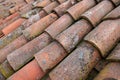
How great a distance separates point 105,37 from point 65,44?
1.46ft

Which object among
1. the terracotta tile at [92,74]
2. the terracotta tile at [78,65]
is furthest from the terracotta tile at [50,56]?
the terracotta tile at [92,74]

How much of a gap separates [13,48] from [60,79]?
1081 millimetres

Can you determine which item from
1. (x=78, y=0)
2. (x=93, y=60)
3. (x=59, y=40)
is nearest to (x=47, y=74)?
(x=59, y=40)

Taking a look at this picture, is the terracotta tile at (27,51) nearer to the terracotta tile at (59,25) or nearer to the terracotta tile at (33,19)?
the terracotta tile at (59,25)

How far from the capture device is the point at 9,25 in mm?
3193

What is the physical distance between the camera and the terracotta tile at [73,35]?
212 cm

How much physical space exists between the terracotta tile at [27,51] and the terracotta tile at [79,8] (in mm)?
463

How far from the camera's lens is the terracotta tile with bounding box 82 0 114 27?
2.28 meters

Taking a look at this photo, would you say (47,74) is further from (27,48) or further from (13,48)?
(13,48)

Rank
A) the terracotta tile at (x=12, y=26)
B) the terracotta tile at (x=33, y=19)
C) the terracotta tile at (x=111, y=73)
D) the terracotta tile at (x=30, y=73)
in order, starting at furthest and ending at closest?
the terracotta tile at (x=12, y=26)
the terracotta tile at (x=33, y=19)
the terracotta tile at (x=30, y=73)
the terracotta tile at (x=111, y=73)

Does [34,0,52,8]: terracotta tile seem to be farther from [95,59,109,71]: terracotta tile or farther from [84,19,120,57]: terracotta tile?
[95,59,109,71]: terracotta tile

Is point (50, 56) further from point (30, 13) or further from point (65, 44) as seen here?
point (30, 13)

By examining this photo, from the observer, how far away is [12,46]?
264 cm

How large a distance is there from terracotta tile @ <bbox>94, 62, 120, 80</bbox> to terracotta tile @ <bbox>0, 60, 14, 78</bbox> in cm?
112
